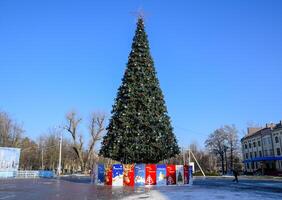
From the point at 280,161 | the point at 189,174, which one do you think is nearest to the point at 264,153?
the point at 280,161

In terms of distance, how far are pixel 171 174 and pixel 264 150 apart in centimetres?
5716

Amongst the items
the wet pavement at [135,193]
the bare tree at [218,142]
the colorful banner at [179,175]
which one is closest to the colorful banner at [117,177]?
the wet pavement at [135,193]

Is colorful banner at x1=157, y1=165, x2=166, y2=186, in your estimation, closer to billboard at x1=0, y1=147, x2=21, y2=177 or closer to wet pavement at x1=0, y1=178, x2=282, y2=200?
wet pavement at x1=0, y1=178, x2=282, y2=200

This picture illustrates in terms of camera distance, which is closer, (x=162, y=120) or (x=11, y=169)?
(x=162, y=120)

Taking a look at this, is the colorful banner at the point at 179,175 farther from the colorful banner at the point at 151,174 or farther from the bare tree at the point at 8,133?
the bare tree at the point at 8,133

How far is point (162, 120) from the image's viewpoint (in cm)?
2880

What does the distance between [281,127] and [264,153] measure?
414 inches

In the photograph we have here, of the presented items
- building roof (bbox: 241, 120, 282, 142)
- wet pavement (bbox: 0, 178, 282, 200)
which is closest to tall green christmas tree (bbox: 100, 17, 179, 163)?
wet pavement (bbox: 0, 178, 282, 200)

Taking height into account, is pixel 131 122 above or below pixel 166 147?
above

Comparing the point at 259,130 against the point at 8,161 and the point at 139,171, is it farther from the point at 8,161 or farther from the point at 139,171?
the point at 139,171

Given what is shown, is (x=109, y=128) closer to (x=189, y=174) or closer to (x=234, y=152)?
(x=189, y=174)

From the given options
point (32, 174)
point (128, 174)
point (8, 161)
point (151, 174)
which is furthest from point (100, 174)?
point (32, 174)

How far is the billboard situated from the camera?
4400cm

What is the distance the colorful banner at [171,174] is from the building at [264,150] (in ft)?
132
